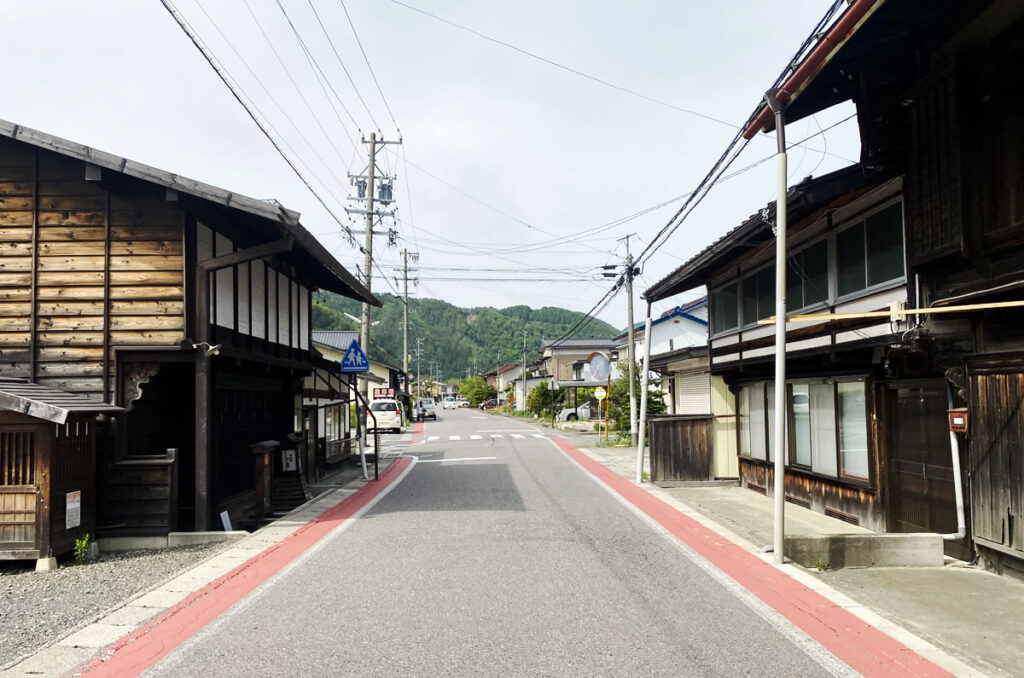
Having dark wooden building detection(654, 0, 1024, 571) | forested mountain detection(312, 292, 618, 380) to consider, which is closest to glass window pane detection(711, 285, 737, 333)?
Result: dark wooden building detection(654, 0, 1024, 571)

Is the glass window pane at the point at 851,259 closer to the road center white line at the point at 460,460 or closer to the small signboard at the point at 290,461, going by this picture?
the small signboard at the point at 290,461

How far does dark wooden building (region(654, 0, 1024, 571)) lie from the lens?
277 inches

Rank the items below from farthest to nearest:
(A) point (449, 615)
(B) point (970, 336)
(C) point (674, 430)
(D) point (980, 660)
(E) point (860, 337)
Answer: (C) point (674, 430) < (E) point (860, 337) < (B) point (970, 336) < (A) point (449, 615) < (D) point (980, 660)

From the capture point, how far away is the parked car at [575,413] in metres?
52.0

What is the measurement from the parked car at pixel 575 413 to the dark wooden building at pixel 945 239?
139ft

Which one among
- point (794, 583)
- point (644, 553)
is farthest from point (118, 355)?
point (794, 583)

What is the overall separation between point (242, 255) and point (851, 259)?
30.4ft

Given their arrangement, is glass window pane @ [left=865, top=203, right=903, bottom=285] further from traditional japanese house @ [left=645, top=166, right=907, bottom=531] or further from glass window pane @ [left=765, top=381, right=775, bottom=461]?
glass window pane @ [left=765, top=381, right=775, bottom=461]

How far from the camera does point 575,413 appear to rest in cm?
5169

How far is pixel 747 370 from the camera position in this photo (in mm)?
14383

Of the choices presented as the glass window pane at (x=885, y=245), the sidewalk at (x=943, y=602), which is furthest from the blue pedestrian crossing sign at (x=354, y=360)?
the glass window pane at (x=885, y=245)

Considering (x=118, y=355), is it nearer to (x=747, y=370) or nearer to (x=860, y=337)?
(x=860, y=337)

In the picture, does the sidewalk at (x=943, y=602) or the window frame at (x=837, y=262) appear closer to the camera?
the sidewalk at (x=943, y=602)

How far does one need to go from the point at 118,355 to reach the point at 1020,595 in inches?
454
